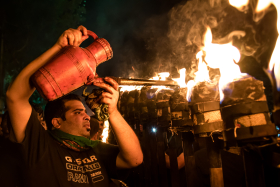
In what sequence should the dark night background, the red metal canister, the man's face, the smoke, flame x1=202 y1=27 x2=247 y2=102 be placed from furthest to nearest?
1. the dark night background
2. the smoke
3. the man's face
4. flame x1=202 y1=27 x2=247 y2=102
5. the red metal canister

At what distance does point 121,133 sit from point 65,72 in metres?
0.97

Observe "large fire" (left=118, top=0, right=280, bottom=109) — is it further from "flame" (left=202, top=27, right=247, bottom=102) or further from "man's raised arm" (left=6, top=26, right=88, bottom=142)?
"man's raised arm" (left=6, top=26, right=88, bottom=142)

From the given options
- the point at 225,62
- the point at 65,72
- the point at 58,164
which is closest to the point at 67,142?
the point at 58,164

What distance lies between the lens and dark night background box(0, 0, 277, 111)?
555cm

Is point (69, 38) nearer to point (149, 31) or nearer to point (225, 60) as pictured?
point (225, 60)

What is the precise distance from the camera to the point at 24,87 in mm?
1787

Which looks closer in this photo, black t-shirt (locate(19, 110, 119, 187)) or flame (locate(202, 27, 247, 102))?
flame (locate(202, 27, 247, 102))

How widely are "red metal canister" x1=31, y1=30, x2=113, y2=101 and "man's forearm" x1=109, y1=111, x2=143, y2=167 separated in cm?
58

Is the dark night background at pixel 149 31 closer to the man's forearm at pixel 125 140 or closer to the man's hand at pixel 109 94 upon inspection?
the man's forearm at pixel 125 140

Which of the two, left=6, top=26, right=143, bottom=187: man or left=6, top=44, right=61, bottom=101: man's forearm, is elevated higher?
left=6, top=44, right=61, bottom=101: man's forearm

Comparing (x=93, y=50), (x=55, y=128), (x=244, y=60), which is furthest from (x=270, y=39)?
(x=55, y=128)

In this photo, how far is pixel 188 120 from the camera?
293 centimetres

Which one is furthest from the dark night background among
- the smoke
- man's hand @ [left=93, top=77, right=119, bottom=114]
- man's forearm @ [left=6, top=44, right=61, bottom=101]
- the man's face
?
man's forearm @ [left=6, top=44, right=61, bottom=101]

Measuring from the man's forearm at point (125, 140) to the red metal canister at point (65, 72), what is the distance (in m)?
0.58
